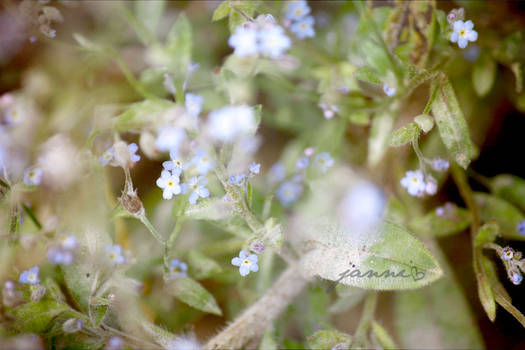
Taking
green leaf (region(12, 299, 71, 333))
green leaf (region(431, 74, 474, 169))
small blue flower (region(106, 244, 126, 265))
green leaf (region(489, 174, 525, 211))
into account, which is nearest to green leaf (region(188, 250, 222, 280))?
small blue flower (region(106, 244, 126, 265))

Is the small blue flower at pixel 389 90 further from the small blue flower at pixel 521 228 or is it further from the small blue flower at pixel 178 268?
the small blue flower at pixel 178 268

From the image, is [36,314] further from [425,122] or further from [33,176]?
[425,122]

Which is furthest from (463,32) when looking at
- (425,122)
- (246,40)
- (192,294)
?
(192,294)

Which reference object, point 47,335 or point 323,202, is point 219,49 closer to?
point 323,202

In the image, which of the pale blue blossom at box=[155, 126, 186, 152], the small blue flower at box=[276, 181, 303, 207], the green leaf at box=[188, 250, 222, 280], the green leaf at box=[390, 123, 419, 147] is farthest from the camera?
the small blue flower at box=[276, 181, 303, 207]

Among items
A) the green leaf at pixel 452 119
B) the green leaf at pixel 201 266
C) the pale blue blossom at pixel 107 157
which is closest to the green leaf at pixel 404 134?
the green leaf at pixel 452 119

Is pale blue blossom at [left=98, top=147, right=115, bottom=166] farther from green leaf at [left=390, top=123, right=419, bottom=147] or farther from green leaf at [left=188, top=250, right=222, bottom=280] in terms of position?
green leaf at [left=390, top=123, right=419, bottom=147]

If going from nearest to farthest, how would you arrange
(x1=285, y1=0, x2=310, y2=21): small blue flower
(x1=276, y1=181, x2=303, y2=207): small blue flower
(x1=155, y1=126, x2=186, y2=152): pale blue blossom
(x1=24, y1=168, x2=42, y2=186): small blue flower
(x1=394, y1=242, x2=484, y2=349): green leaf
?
(x1=155, y1=126, x2=186, y2=152): pale blue blossom < (x1=24, y1=168, x2=42, y2=186): small blue flower < (x1=285, y1=0, x2=310, y2=21): small blue flower < (x1=394, y1=242, x2=484, y2=349): green leaf < (x1=276, y1=181, x2=303, y2=207): small blue flower
